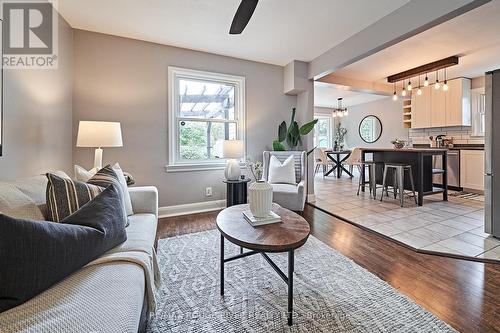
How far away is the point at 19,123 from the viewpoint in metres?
1.83

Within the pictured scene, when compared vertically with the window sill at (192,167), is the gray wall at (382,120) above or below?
above

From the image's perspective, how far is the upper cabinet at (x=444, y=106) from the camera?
190 inches

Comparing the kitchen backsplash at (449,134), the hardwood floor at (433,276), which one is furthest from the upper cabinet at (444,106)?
the hardwood floor at (433,276)

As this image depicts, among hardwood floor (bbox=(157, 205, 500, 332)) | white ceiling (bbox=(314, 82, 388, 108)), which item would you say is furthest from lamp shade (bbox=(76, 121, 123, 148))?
white ceiling (bbox=(314, 82, 388, 108))

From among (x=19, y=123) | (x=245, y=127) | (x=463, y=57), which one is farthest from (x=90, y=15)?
(x=463, y=57)

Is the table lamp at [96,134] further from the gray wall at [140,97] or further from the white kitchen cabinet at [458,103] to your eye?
the white kitchen cabinet at [458,103]

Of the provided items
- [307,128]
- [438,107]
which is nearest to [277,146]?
[307,128]

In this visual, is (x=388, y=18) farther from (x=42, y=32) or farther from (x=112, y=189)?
(x=42, y=32)

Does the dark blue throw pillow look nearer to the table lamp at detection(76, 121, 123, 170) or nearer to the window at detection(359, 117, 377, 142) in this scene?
the table lamp at detection(76, 121, 123, 170)

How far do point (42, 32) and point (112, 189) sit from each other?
6.77 ft

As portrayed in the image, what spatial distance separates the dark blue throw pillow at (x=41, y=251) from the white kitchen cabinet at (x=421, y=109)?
665 cm

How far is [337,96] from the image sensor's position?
6.51 m

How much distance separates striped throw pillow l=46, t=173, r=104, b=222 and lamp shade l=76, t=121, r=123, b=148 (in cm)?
120

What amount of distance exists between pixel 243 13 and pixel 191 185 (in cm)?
248
